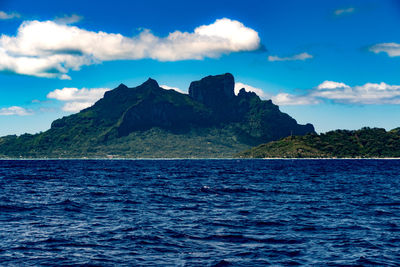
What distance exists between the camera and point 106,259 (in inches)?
942

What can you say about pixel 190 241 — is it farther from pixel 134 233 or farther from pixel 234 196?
pixel 234 196

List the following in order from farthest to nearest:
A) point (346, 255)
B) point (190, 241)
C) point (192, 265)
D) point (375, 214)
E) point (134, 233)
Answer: point (375, 214) → point (134, 233) → point (190, 241) → point (346, 255) → point (192, 265)

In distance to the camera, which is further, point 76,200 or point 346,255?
point 76,200

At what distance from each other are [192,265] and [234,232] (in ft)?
32.5

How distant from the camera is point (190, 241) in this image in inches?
1147

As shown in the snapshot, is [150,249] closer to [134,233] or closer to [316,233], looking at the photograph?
[134,233]

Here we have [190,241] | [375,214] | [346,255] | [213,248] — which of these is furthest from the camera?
[375,214]

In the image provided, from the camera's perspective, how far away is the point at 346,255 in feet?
83.5

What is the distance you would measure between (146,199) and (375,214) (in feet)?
99.4

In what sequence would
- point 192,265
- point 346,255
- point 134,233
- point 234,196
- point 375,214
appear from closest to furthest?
point 192,265 < point 346,255 < point 134,233 < point 375,214 < point 234,196

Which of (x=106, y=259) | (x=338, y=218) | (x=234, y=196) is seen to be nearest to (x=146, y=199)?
(x=234, y=196)

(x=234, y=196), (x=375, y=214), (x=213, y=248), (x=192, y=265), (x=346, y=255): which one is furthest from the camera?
(x=234, y=196)

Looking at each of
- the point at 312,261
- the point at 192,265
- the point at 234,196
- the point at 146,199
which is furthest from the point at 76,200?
the point at 312,261

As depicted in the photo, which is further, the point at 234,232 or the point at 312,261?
the point at 234,232
